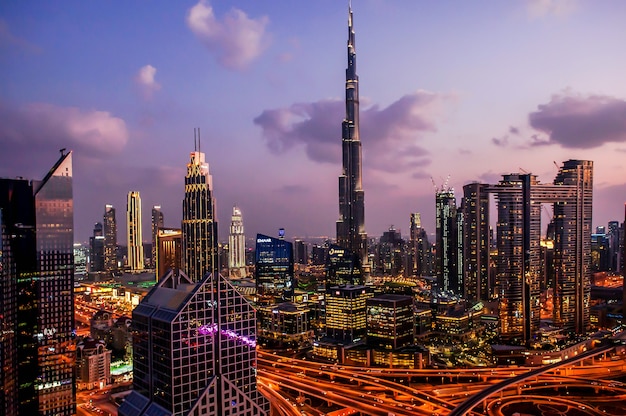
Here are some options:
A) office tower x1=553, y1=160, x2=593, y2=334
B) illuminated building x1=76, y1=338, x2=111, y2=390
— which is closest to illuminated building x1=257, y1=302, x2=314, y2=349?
illuminated building x1=76, y1=338, x2=111, y2=390

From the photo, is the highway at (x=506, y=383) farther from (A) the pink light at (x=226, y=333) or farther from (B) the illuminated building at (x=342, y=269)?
(B) the illuminated building at (x=342, y=269)

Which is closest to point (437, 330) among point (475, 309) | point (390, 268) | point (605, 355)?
point (475, 309)

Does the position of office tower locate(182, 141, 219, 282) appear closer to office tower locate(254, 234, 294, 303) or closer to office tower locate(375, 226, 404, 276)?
office tower locate(254, 234, 294, 303)

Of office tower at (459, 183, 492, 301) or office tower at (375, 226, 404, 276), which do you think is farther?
office tower at (375, 226, 404, 276)

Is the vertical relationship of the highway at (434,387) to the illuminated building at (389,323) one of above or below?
below

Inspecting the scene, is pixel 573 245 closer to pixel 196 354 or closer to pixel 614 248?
pixel 614 248

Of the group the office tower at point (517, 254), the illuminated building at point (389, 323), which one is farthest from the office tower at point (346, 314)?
the office tower at point (517, 254)
